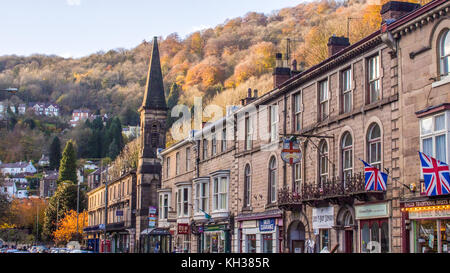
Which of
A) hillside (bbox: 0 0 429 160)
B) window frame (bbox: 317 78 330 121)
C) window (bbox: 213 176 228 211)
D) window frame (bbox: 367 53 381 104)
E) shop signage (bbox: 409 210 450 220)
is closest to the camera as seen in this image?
shop signage (bbox: 409 210 450 220)

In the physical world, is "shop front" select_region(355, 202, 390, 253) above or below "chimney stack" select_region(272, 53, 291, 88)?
below

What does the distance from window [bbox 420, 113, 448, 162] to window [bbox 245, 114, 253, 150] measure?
18.3 meters

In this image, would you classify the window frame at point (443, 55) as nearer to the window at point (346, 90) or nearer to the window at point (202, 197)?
the window at point (346, 90)

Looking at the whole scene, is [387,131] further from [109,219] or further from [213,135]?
[109,219]

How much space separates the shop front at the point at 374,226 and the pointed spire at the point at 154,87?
49.7m

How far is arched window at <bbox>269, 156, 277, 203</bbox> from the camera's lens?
36.0 meters

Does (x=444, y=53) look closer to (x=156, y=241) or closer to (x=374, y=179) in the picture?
(x=374, y=179)

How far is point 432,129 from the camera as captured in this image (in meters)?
21.7

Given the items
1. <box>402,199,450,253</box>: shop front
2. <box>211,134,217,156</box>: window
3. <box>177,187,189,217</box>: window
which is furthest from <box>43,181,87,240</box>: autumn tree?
<box>402,199,450,253</box>: shop front

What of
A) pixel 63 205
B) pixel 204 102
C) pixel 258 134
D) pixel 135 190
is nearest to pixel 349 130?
pixel 258 134

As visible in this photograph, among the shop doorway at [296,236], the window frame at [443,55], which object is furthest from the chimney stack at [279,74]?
the window frame at [443,55]

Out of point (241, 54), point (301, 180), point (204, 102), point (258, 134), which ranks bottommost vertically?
point (301, 180)

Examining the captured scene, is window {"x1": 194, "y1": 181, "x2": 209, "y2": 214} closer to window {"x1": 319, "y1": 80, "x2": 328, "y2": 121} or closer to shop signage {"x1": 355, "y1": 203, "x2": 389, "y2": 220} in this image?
window {"x1": 319, "y1": 80, "x2": 328, "y2": 121}
